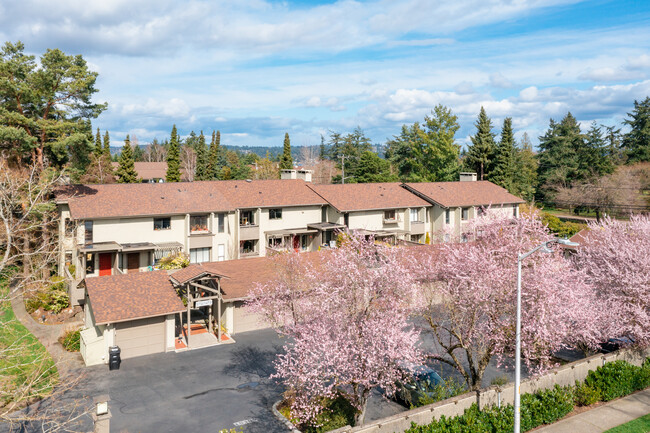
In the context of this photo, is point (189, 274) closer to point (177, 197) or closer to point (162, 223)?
point (162, 223)

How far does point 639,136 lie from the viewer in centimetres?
8844

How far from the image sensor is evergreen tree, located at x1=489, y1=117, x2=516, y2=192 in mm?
71719

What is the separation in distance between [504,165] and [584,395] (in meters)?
53.7

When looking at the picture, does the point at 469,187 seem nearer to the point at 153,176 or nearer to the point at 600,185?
the point at 600,185

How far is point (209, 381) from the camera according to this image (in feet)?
79.3

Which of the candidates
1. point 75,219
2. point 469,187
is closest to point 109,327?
point 75,219

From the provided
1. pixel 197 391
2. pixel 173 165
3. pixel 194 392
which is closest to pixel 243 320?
pixel 197 391

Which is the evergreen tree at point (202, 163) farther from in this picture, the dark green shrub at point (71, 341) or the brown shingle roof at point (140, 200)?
the dark green shrub at point (71, 341)

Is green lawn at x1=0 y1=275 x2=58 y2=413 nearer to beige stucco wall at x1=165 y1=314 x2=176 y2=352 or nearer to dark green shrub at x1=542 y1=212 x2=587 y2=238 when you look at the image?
beige stucco wall at x1=165 y1=314 x2=176 y2=352

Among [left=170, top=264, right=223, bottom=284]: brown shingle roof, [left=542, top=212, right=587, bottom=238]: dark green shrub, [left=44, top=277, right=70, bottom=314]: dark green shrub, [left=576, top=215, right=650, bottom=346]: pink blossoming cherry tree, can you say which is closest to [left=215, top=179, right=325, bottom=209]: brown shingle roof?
[left=170, top=264, right=223, bottom=284]: brown shingle roof

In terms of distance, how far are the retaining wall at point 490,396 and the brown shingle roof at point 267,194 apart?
95.1ft

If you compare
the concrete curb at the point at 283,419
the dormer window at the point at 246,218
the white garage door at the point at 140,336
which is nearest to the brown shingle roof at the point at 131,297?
the white garage door at the point at 140,336

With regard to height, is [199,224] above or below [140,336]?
above

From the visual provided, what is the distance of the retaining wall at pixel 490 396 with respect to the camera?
1749 cm
